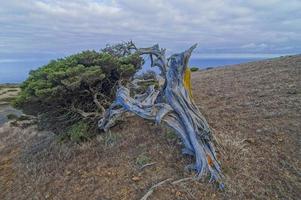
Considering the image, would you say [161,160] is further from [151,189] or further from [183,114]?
[183,114]

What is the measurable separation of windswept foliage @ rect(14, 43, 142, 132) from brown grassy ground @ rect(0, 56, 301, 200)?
76 centimetres

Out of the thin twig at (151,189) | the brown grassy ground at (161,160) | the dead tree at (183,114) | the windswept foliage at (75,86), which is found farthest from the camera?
the windswept foliage at (75,86)

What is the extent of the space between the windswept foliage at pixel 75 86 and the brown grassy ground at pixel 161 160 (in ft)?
2.51

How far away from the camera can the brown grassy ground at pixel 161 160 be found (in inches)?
183

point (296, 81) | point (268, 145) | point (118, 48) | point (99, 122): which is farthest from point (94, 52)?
point (296, 81)

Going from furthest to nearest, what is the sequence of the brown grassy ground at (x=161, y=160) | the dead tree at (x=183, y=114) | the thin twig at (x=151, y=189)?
the dead tree at (x=183, y=114), the brown grassy ground at (x=161, y=160), the thin twig at (x=151, y=189)

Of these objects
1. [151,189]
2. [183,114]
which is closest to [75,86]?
[183,114]

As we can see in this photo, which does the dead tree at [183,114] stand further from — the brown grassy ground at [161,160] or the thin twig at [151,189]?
the thin twig at [151,189]

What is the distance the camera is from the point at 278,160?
5168mm

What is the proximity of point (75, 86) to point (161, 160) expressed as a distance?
2481 millimetres

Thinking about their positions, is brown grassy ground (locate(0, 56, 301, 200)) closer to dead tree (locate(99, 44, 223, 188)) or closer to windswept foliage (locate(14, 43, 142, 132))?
dead tree (locate(99, 44, 223, 188))

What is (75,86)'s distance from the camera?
241 inches

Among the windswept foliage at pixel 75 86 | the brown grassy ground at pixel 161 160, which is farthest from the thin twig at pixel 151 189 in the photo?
the windswept foliage at pixel 75 86

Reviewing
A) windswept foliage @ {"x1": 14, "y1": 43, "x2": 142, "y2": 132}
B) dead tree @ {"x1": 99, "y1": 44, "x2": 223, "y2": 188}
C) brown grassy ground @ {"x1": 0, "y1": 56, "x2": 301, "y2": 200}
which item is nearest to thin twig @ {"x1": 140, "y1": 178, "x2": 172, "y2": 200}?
brown grassy ground @ {"x1": 0, "y1": 56, "x2": 301, "y2": 200}
